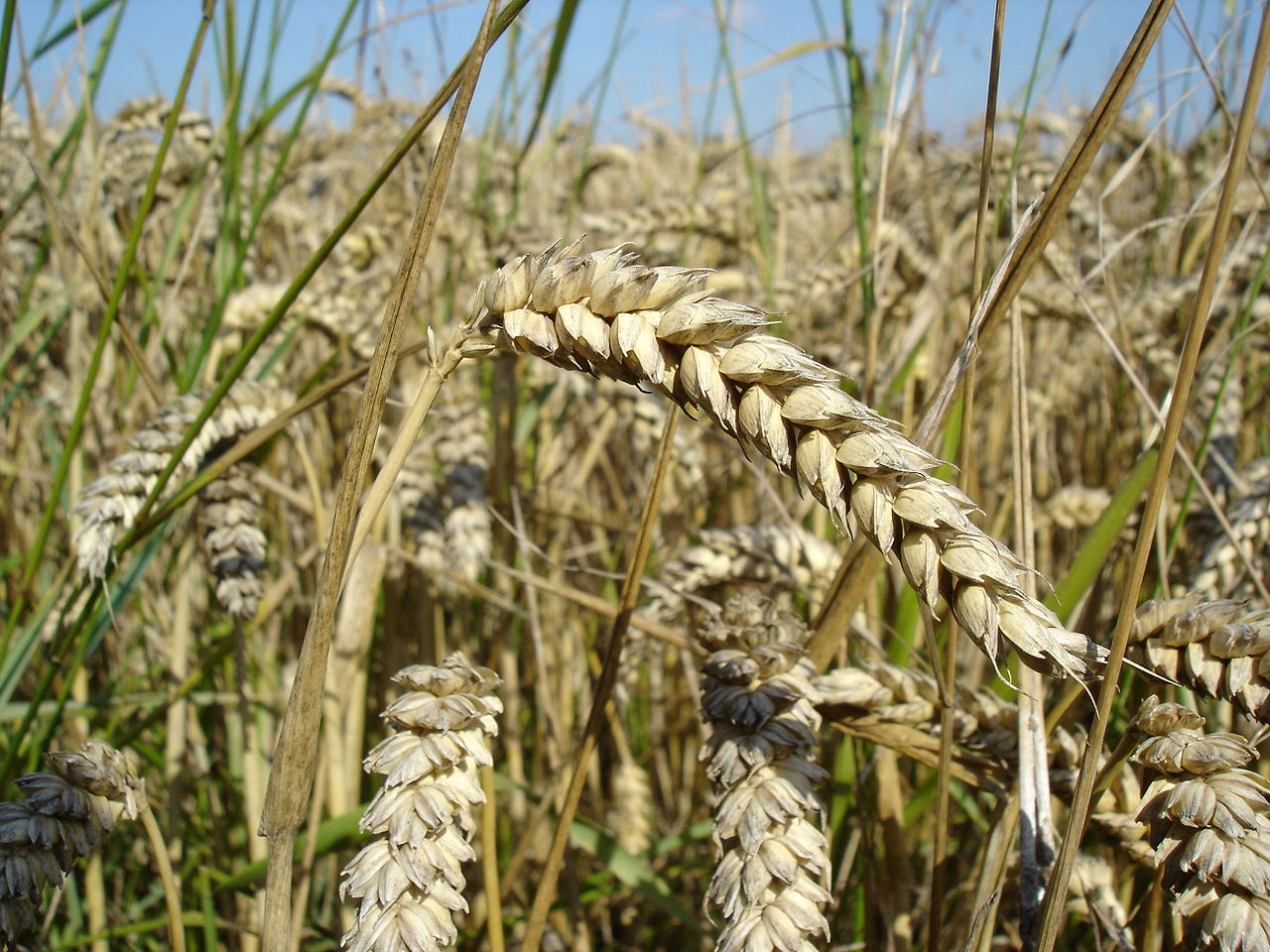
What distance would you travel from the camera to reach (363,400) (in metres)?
0.50

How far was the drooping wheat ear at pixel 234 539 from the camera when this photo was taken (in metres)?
0.99

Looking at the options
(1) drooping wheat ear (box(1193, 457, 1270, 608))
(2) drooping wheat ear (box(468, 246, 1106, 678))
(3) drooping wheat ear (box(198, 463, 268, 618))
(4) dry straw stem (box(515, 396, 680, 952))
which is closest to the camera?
(2) drooping wheat ear (box(468, 246, 1106, 678))

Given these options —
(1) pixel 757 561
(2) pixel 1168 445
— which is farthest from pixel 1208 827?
(1) pixel 757 561

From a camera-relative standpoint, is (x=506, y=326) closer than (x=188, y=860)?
Yes

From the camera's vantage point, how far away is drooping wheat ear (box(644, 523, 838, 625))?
3.61 feet

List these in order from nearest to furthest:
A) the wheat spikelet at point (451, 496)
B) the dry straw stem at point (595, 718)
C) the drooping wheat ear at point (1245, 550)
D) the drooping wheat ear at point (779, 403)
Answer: the drooping wheat ear at point (779, 403) → the dry straw stem at point (595, 718) → the drooping wheat ear at point (1245, 550) → the wheat spikelet at point (451, 496)

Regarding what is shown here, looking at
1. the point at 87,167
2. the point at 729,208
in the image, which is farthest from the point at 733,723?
the point at 87,167

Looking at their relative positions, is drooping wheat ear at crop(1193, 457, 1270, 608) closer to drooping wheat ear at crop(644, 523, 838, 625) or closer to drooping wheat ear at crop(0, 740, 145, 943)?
drooping wheat ear at crop(644, 523, 838, 625)

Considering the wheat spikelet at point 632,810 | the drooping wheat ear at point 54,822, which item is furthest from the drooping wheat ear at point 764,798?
the wheat spikelet at point 632,810

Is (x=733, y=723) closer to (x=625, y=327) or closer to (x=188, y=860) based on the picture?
(x=625, y=327)

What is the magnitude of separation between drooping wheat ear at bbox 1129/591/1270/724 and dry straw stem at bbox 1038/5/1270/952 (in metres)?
0.09

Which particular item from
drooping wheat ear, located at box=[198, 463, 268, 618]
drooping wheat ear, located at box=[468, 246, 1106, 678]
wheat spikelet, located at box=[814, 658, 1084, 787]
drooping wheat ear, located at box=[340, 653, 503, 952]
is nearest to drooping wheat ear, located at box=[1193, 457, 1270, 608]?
wheat spikelet, located at box=[814, 658, 1084, 787]

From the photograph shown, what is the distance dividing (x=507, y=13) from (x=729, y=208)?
5.78ft

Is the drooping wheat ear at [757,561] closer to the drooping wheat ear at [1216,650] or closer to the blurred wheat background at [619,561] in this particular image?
the blurred wheat background at [619,561]
